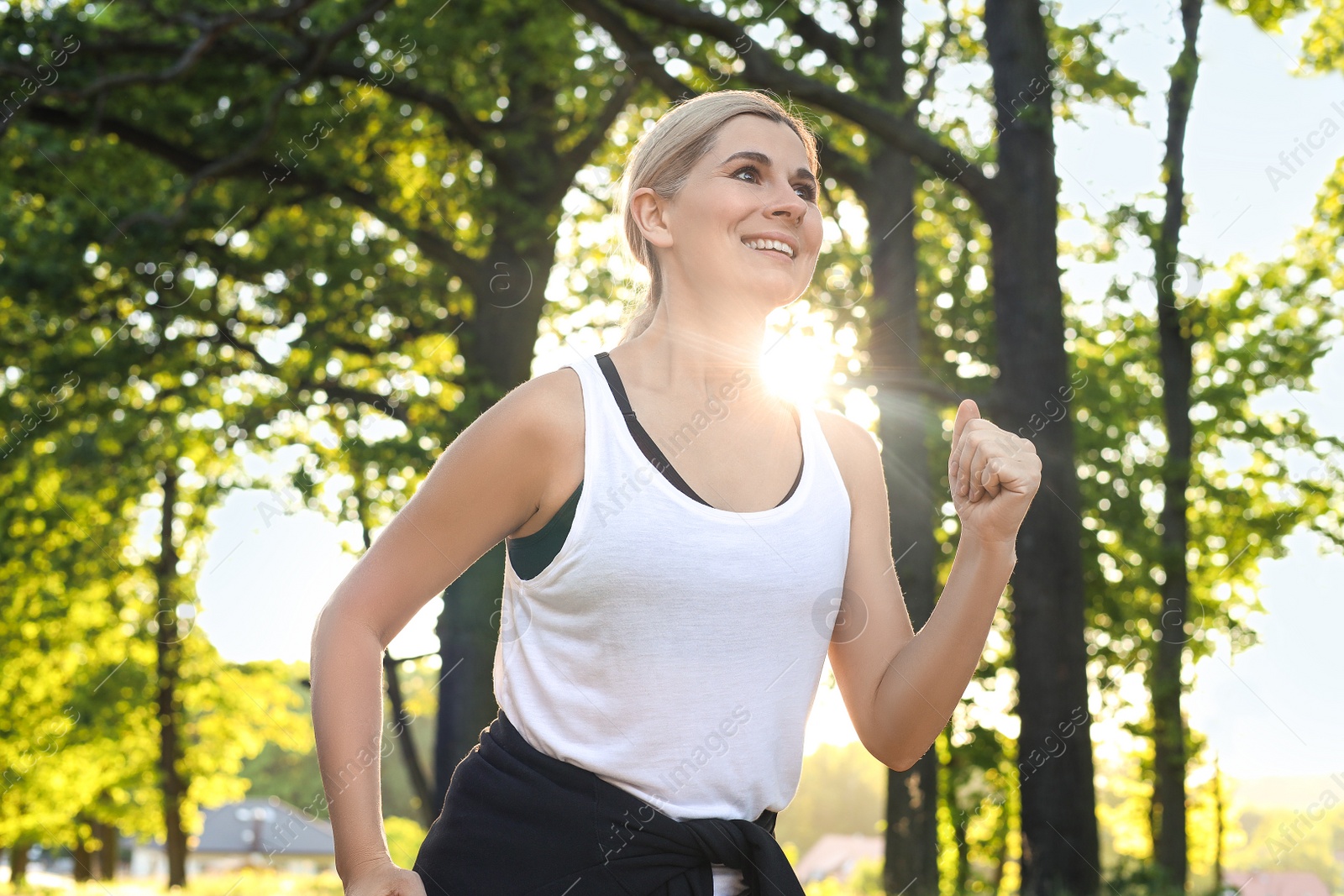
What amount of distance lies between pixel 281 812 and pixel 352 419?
2837 inches

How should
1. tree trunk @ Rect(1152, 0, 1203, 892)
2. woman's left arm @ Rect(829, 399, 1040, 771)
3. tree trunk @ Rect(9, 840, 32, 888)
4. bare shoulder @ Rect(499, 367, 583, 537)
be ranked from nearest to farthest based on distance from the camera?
bare shoulder @ Rect(499, 367, 583, 537), woman's left arm @ Rect(829, 399, 1040, 771), tree trunk @ Rect(1152, 0, 1203, 892), tree trunk @ Rect(9, 840, 32, 888)

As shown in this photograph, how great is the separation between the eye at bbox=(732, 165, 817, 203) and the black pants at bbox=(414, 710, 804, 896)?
1073 millimetres

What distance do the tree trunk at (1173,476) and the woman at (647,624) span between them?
1413 centimetres

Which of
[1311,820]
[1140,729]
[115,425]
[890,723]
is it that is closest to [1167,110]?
[1311,820]

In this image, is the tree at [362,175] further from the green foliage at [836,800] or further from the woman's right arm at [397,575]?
the green foliage at [836,800]

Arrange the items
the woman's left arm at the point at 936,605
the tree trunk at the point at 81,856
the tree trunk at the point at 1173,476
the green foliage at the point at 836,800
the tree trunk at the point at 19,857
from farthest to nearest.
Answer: the green foliage at the point at 836,800 < the tree trunk at the point at 81,856 < the tree trunk at the point at 19,857 < the tree trunk at the point at 1173,476 < the woman's left arm at the point at 936,605

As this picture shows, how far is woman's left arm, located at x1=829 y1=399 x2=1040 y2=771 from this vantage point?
74.4 inches

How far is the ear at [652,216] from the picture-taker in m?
2.17

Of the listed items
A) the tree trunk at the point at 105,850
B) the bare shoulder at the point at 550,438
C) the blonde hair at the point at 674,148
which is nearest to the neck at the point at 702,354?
the blonde hair at the point at 674,148

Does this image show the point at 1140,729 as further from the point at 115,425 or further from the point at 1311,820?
the point at 115,425

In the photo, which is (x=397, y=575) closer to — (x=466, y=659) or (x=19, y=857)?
(x=466, y=659)

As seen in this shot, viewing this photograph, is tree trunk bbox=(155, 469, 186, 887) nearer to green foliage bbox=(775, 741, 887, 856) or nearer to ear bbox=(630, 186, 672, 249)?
ear bbox=(630, 186, 672, 249)

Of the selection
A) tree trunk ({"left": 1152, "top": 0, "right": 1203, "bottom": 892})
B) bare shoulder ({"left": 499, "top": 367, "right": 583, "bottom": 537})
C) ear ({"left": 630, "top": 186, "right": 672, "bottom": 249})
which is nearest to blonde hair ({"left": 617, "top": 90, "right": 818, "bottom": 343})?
ear ({"left": 630, "top": 186, "right": 672, "bottom": 249})

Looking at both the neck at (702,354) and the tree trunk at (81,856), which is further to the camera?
the tree trunk at (81,856)
